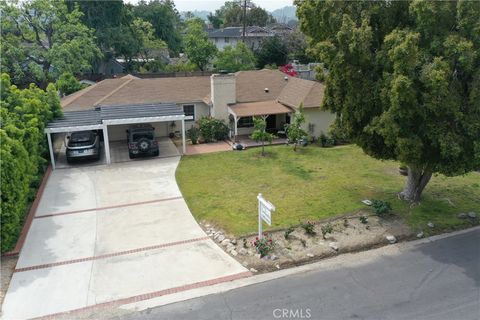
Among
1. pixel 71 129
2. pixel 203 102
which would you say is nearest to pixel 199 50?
pixel 203 102

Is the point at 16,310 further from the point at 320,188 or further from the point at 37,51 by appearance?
the point at 37,51

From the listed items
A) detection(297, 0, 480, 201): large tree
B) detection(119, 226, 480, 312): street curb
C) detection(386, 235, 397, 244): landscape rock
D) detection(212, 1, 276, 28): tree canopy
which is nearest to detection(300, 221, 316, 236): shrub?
detection(119, 226, 480, 312): street curb

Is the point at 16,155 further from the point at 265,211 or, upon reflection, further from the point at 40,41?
the point at 40,41

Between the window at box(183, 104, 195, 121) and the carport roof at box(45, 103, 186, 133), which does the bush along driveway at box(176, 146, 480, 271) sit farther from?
the window at box(183, 104, 195, 121)

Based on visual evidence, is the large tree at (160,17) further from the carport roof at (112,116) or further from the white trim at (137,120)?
the white trim at (137,120)

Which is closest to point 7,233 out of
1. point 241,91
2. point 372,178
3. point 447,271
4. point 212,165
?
point 212,165
